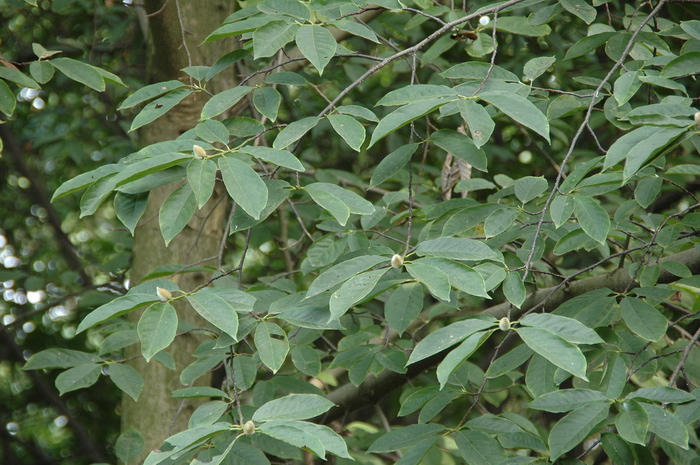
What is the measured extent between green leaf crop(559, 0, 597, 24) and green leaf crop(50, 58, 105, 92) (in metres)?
1.23

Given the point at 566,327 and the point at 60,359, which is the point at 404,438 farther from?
the point at 60,359

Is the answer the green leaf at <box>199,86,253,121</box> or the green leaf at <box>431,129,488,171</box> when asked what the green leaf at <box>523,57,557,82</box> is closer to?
the green leaf at <box>431,129,488,171</box>

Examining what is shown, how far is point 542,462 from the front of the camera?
123 cm

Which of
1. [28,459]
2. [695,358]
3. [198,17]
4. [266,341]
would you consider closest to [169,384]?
[266,341]

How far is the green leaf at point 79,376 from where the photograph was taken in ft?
5.36

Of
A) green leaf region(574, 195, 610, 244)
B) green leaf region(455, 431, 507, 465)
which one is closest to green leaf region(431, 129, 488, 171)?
green leaf region(574, 195, 610, 244)

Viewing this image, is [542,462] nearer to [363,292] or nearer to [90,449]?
[363,292]

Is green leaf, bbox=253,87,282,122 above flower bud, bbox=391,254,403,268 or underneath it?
above

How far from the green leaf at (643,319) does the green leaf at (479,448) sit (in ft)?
1.23

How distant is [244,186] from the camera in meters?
1.13

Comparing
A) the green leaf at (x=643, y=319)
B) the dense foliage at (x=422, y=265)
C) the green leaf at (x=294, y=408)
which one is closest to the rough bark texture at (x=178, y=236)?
the dense foliage at (x=422, y=265)

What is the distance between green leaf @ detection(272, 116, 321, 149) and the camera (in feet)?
4.11

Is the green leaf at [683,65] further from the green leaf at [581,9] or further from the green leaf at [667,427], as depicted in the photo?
the green leaf at [667,427]

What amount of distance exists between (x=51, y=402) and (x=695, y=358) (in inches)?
115
